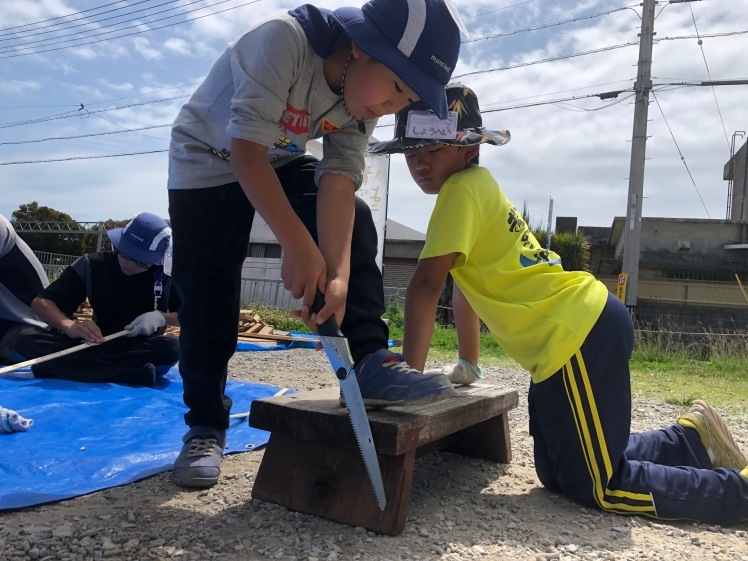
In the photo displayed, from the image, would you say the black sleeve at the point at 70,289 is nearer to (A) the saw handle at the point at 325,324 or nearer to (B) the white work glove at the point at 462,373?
(B) the white work glove at the point at 462,373

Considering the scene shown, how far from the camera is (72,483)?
2.11 m

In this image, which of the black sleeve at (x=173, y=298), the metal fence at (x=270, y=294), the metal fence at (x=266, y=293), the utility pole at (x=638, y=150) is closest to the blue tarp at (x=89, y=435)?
the black sleeve at (x=173, y=298)

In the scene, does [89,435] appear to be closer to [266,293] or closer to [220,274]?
[220,274]

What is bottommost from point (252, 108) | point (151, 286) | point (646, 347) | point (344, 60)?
point (646, 347)

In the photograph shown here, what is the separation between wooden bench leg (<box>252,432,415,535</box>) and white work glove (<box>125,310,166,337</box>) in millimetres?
2300

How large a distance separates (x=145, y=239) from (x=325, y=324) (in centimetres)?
254

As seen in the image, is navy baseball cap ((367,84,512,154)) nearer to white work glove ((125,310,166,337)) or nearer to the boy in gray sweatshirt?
the boy in gray sweatshirt

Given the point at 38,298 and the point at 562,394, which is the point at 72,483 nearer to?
the point at 562,394

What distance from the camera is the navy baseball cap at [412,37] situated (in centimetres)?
160

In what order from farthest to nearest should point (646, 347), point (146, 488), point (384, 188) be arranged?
point (384, 188), point (646, 347), point (146, 488)

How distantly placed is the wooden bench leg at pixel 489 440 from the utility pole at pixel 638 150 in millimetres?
11575

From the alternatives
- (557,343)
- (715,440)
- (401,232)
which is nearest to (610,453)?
(557,343)

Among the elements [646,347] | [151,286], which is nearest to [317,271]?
[151,286]

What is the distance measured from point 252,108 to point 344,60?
33 cm
